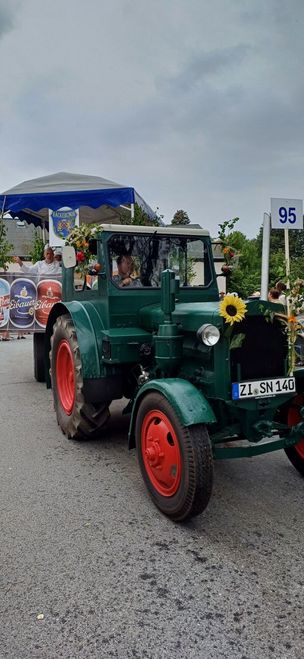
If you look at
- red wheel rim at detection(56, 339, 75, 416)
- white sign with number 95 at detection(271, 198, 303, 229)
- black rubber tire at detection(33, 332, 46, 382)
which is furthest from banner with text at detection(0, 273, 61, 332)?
white sign with number 95 at detection(271, 198, 303, 229)

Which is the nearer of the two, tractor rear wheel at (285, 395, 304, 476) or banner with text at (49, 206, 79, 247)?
tractor rear wheel at (285, 395, 304, 476)

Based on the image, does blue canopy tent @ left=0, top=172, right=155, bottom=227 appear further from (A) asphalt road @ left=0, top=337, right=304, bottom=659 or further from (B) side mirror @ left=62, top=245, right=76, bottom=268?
(A) asphalt road @ left=0, top=337, right=304, bottom=659

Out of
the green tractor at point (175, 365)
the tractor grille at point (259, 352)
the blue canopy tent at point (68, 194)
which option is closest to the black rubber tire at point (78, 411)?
the green tractor at point (175, 365)

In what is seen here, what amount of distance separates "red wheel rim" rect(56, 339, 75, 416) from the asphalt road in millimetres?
730

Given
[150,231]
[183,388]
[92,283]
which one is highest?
[150,231]

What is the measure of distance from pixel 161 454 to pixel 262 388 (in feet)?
2.53

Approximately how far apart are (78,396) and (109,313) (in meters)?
0.80

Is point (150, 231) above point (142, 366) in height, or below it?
above

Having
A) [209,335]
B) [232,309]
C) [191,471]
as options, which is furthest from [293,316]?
[191,471]

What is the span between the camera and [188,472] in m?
2.83

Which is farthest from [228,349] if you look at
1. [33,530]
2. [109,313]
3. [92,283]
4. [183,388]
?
[92,283]

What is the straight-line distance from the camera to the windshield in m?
4.25

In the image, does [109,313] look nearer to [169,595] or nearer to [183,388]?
Result: [183,388]

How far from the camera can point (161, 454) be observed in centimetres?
309
